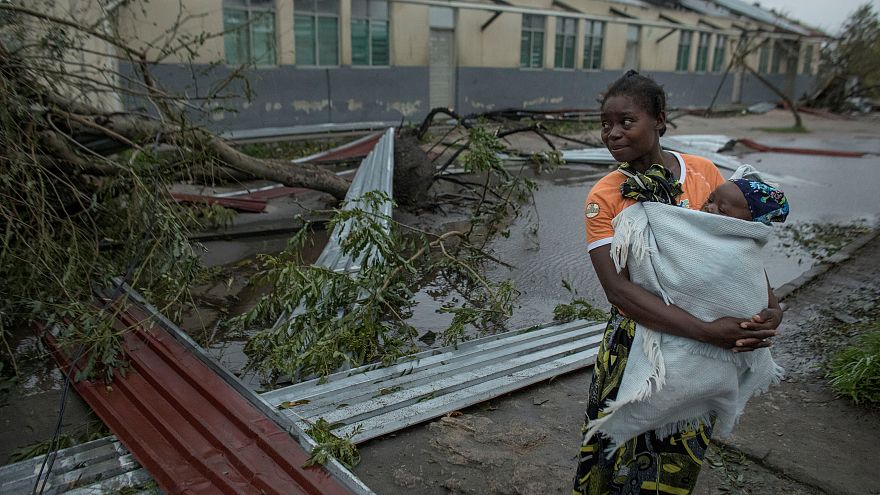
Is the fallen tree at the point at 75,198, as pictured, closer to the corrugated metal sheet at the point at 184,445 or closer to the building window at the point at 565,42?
the corrugated metal sheet at the point at 184,445

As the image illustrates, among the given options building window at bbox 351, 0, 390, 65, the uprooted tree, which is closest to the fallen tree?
the uprooted tree

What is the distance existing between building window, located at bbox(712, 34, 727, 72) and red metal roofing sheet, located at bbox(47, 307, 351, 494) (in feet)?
89.5

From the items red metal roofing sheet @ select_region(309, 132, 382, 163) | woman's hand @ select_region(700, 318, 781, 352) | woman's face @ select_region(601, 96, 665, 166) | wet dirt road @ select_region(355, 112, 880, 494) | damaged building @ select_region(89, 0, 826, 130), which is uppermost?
damaged building @ select_region(89, 0, 826, 130)

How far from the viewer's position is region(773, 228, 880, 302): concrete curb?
4.89 metres

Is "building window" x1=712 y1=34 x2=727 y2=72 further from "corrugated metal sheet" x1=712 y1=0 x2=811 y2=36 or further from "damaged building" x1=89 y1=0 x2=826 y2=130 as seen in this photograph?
"corrugated metal sheet" x1=712 y1=0 x2=811 y2=36

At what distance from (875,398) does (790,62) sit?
3222 centimetres

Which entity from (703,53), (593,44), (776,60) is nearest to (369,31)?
(593,44)

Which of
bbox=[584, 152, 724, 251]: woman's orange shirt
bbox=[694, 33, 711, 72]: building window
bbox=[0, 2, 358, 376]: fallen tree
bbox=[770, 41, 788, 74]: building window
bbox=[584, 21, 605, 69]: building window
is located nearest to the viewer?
bbox=[584, 152, 724, 251]: woman's orange shirt

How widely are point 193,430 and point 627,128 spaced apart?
85.7 inches

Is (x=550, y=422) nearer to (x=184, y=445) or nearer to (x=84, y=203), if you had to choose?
(x=184, y=445)

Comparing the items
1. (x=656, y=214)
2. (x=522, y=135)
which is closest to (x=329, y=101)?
(x=522, y=135)

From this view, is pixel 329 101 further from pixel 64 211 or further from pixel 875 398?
pixel 875 398

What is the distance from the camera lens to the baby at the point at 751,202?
1690 mm

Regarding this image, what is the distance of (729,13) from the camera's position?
25688 mm
